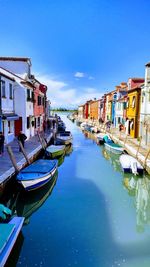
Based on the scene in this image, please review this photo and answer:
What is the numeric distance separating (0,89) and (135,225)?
14218mm

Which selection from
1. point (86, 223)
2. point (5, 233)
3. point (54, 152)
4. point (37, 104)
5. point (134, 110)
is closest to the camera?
point (5, 233)

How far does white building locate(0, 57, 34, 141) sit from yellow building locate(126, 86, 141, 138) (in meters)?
12.9

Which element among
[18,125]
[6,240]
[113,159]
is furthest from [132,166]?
[18,125]

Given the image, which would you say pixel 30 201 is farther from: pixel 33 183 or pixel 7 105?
pixel 7 105

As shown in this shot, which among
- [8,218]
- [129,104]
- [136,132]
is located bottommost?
[8,218]

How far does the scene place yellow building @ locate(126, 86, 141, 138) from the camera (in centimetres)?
2561

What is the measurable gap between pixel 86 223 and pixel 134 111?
20338 millimetres

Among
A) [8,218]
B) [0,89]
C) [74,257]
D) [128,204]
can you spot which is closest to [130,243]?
[74,257]

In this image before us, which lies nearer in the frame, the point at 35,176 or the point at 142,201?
the point at 35,176

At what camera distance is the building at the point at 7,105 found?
57.7ft

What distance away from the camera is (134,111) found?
26578 mm

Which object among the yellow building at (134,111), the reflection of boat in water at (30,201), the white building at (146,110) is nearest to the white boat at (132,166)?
the reflection of boat in water at (30,201)

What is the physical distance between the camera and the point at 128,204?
1091 cm

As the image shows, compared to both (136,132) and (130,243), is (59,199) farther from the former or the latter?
(136,132)
